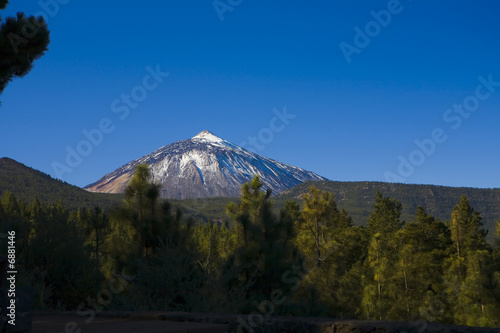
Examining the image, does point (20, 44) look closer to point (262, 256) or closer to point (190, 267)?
point (190, 267)

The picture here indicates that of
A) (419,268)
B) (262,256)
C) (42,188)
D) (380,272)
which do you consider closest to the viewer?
(262,256)

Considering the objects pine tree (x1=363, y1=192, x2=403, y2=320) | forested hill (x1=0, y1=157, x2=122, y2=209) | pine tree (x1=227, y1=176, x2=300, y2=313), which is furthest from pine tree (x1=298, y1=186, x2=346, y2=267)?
forested hill (x1=0, y1=157, x2=122, y2=209)

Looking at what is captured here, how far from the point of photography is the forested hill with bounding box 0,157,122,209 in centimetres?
13750

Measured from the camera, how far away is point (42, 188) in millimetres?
148875

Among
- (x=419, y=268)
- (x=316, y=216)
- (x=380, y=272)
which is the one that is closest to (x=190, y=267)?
(x=316, y=216)

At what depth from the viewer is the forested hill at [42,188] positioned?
13750cm

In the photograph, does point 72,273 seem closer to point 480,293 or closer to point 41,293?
point 41,293

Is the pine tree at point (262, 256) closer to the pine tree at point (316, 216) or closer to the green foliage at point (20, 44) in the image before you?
the green foliage at point (20, 44)

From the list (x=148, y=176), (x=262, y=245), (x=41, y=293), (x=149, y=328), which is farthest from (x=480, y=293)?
(x=149, y=328)

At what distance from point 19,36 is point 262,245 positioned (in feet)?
33.1

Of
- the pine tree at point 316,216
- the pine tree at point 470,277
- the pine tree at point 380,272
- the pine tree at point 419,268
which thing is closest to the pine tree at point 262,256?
the pine tree at point 470,277

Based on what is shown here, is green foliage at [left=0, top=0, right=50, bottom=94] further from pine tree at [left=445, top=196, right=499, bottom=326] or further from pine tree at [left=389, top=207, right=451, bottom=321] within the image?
pine tree at [left=389, top=207, right=451, bottom=321]

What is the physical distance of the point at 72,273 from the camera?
61.9ft

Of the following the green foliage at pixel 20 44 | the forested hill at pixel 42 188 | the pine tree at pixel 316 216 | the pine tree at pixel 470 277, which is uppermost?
the forested hill at pixel 42 188
